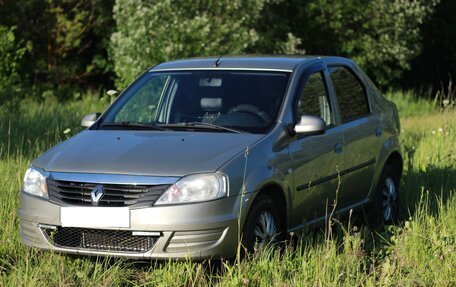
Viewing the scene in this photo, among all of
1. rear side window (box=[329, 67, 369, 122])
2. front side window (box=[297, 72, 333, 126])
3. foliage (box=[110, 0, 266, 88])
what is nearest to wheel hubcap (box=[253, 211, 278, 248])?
front side window (box=[297, 72, 333, 126])

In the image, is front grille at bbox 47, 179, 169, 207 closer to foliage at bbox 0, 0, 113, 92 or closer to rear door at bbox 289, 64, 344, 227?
rear door at bbox 289, 64, 344, 227

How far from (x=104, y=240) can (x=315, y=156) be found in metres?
1.79

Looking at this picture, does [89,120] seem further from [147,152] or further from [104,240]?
[104,240]

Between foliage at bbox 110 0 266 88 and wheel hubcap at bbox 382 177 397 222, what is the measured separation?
1097cm

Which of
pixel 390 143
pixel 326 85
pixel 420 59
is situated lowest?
pixel 420 59

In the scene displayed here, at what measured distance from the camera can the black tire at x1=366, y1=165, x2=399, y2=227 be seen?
8.07m

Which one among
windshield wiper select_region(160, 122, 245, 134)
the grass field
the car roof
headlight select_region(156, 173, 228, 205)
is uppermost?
the car roof

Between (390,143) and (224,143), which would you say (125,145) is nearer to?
(224,143)

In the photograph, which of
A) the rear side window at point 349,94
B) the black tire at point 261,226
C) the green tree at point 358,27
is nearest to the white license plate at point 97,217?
the black tire at point 261,226

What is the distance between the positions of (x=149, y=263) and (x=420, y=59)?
1038 inches

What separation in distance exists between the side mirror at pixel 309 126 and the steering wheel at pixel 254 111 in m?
0.22

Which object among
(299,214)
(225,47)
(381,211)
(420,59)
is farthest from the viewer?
(420,59)

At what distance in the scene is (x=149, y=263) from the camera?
237 inches

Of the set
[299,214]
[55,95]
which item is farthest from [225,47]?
[299,214]
